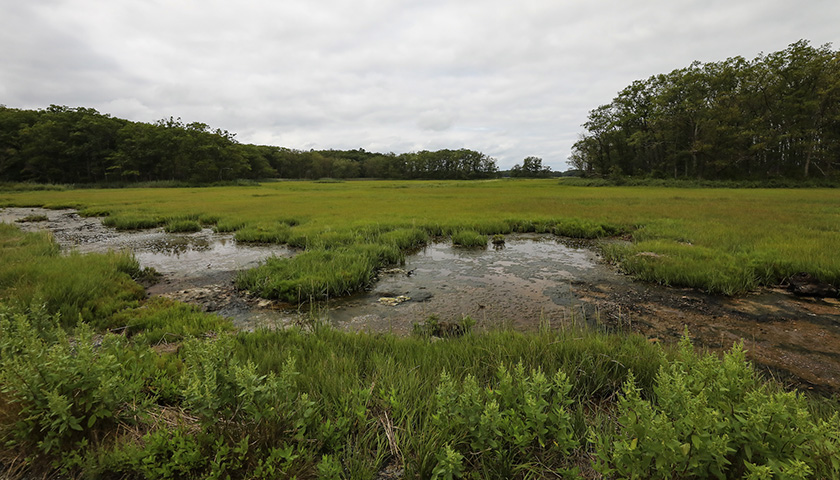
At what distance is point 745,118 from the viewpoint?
5462cm

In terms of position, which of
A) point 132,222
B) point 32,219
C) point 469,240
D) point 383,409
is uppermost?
point 32,219

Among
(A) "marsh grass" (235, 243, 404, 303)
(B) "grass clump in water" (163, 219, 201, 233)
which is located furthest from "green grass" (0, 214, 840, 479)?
(B) "grass clump in water" (163, 219, 201, 233)

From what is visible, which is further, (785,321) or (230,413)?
(785,321)

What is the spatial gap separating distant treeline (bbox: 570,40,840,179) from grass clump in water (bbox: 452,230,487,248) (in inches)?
2302

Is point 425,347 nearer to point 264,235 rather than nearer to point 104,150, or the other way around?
point 264,235

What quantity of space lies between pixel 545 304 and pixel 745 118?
7228cm

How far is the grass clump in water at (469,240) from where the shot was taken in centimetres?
1425

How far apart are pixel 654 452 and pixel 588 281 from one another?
838 centimetres

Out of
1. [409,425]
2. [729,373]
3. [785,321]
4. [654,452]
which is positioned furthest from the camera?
[785,321]

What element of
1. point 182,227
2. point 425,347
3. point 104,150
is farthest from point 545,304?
point 104,150

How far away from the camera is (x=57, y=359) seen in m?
2.47

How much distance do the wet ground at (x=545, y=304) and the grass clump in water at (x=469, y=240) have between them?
1.50m

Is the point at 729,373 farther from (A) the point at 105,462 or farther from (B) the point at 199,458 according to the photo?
(A) the point at 105,462

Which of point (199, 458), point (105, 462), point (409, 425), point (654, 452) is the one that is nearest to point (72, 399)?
point (105, 462)
